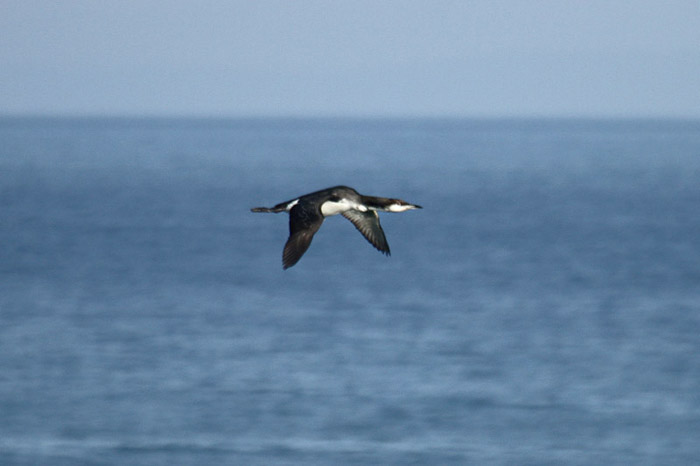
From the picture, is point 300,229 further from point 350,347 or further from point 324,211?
point 350,347

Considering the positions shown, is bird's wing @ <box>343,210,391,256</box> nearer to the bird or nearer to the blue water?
the bird

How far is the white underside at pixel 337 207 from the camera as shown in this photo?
14.8m

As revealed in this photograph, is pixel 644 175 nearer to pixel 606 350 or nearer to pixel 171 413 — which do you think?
pixel 606 350

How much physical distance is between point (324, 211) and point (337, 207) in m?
0.33

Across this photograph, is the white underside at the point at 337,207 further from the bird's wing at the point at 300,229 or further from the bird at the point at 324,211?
the bird's wing at the point at 300,229

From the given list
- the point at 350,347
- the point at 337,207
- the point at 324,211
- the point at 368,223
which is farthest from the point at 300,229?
the point at 350,347

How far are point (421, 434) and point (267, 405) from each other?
15.5ft

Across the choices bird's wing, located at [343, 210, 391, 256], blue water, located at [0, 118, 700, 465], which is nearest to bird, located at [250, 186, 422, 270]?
bird's wing, located at [343, 210, 391, 256]

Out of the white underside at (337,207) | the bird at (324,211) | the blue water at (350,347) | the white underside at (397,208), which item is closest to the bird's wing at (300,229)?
the bird at (324,211)

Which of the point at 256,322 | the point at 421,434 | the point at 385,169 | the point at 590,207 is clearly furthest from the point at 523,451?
the point at 385,169

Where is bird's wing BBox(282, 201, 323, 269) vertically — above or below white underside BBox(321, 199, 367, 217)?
below

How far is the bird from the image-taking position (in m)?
13.8

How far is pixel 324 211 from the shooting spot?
14.8 meters

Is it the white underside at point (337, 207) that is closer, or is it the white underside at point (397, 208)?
the white underside at point (337, 207)
